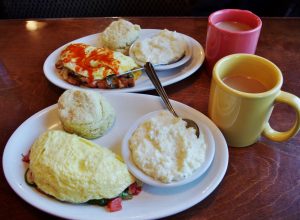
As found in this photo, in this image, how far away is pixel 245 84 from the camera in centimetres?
84

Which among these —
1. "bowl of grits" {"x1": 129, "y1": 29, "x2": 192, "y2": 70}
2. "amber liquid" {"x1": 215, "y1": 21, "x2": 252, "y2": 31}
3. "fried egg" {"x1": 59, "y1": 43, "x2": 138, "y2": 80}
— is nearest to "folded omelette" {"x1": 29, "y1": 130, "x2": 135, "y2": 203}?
"fried egg" {"x1": 59, "y1": 43, "x2": 138, "y2": 80}

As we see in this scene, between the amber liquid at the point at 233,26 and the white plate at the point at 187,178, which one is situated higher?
the amber liquid at the point at 233,26

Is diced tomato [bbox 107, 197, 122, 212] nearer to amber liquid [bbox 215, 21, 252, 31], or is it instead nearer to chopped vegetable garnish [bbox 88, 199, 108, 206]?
chopped vegetable garnish [bbox 88, 199, 108, 206]

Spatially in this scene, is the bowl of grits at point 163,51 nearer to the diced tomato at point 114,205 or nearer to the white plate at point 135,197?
the white plate at point 135,197

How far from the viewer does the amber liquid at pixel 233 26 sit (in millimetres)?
1030

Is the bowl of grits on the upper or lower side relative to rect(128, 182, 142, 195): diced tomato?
upper

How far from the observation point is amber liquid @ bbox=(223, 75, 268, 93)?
32.4 inches

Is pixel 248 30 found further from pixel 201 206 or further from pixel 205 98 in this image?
pixel 201 206

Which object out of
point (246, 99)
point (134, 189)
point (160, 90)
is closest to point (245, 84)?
point (246, 99)

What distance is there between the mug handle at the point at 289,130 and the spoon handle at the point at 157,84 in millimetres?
247

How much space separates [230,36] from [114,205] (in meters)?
0.60

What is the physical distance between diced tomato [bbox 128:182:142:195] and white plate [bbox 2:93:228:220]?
0.01 m

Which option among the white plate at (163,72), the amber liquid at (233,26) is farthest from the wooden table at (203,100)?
the amber liquid at (233,26)

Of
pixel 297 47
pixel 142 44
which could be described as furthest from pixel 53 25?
pixel 297 47
